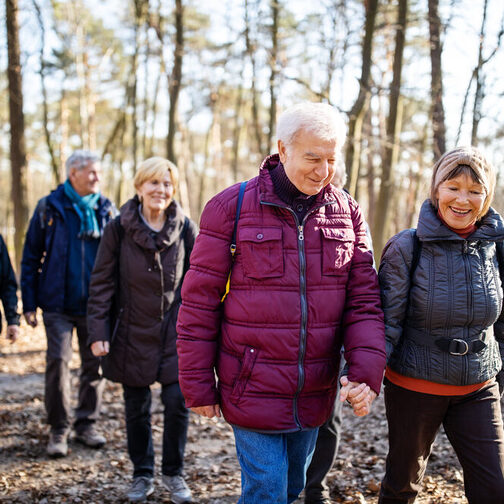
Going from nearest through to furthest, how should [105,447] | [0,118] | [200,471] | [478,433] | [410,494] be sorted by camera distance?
1. [478,433]
2. [410,494]
3. [200,471]
4. [105,447]
5. [0,118]

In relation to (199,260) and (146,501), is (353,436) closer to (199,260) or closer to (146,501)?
(146,501)

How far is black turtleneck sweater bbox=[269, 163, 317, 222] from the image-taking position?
2578mm

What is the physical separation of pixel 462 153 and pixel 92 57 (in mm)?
21862

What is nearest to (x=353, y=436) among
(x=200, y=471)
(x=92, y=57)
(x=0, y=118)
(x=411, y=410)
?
(x=200, y=471)

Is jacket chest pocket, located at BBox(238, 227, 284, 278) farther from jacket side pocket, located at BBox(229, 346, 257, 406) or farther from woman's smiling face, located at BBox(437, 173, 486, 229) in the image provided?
woman's smiling face, located at BBox(437, 173, 486, 229)

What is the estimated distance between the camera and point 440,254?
9.01 ft

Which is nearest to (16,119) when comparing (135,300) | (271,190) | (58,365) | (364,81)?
(364,81)

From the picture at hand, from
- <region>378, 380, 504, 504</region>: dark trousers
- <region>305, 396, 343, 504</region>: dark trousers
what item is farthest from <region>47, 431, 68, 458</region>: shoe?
<region>378, 380, 504, 504</region>: dark trousers

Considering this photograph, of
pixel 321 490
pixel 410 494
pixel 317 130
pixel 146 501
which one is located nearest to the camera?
pixel 317 130

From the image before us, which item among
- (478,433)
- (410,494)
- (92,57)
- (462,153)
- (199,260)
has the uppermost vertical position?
(92,57)

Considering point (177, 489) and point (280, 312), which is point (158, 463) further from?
point (280, 312)

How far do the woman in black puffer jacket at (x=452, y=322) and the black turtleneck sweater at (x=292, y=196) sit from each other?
0.57 metres

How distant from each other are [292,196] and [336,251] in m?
0.33

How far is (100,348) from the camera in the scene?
3.94m
